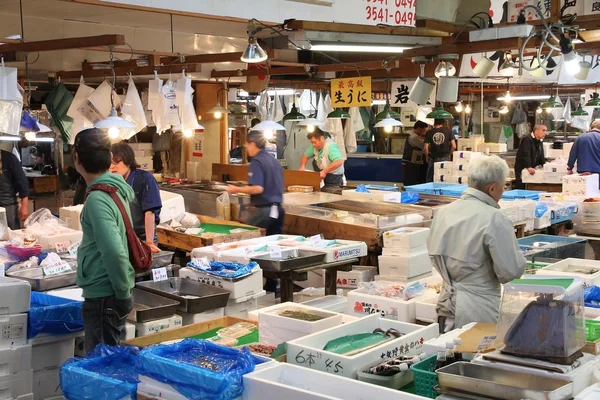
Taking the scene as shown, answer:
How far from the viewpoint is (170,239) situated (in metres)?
8.77

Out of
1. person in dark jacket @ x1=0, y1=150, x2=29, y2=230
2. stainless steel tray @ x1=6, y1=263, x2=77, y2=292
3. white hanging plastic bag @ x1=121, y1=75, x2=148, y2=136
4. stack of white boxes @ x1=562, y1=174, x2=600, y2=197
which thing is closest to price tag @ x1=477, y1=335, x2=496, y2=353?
stainless steel tray @ x1=6, y1=263, x2=77, y2=292

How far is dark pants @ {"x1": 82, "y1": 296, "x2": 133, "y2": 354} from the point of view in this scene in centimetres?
454

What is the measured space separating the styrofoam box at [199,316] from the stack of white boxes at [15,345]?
113 cm

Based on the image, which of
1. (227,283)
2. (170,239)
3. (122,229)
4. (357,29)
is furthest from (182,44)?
(122,229)

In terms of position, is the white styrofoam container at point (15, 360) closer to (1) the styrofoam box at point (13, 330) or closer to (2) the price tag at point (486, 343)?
(1) the styrofoam box at point (13, 330)

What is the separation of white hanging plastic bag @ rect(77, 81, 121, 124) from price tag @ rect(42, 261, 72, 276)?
372 cm

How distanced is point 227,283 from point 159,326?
2.44 ft

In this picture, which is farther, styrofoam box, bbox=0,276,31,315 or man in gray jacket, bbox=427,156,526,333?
styrofoam box, bbox=0,276,31,315

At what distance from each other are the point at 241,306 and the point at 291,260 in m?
0.82

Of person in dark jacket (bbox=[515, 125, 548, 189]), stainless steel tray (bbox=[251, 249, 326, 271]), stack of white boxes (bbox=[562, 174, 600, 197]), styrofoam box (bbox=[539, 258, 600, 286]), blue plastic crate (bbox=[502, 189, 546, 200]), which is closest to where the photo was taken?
styrofoam box (bbox=[539, 258, 600, 286])

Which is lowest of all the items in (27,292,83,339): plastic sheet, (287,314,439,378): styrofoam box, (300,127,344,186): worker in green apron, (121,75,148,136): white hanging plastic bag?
(27,292,83,339): plastic sheet

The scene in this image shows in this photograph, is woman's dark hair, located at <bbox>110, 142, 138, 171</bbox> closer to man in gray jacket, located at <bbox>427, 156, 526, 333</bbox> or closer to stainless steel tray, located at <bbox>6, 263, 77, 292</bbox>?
stainless steel tray, located at <bbox>6, 263, 77, 292</bbox>

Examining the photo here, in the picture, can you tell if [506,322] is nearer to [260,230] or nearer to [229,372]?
[229,372]

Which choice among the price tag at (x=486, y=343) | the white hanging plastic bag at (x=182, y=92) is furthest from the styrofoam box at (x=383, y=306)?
the white hanging plastic bag at (x=182, y=92)
